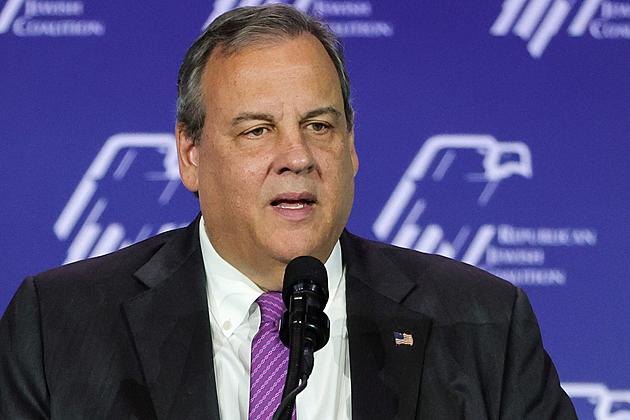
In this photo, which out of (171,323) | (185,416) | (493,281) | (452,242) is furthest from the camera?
(452,242)

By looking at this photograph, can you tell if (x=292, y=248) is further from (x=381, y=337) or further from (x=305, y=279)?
(x=305, y=279)

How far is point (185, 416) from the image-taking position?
2125 mm

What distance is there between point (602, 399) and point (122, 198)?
4.58 feet

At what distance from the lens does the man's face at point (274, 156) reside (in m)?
2.16

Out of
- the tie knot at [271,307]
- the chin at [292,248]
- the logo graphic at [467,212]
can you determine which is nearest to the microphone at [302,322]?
the chin at [292,248]

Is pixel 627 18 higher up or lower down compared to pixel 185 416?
higher up

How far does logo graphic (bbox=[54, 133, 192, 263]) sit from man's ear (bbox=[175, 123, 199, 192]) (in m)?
0.67

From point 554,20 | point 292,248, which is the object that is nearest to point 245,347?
point 292,248

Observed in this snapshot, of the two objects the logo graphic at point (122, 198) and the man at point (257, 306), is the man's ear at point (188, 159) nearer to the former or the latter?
the man at point (257, 306)

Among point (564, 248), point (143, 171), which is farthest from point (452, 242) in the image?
point (143, 171)

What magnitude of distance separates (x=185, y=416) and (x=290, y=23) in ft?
2.60

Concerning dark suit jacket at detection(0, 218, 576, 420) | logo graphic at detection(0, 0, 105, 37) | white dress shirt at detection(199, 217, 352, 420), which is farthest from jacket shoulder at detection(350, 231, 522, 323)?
logo graphic at detection(0, 0, 105, 37)

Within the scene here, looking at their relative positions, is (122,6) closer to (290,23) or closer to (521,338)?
(290,23)

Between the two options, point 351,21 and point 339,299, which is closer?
point 339,299
